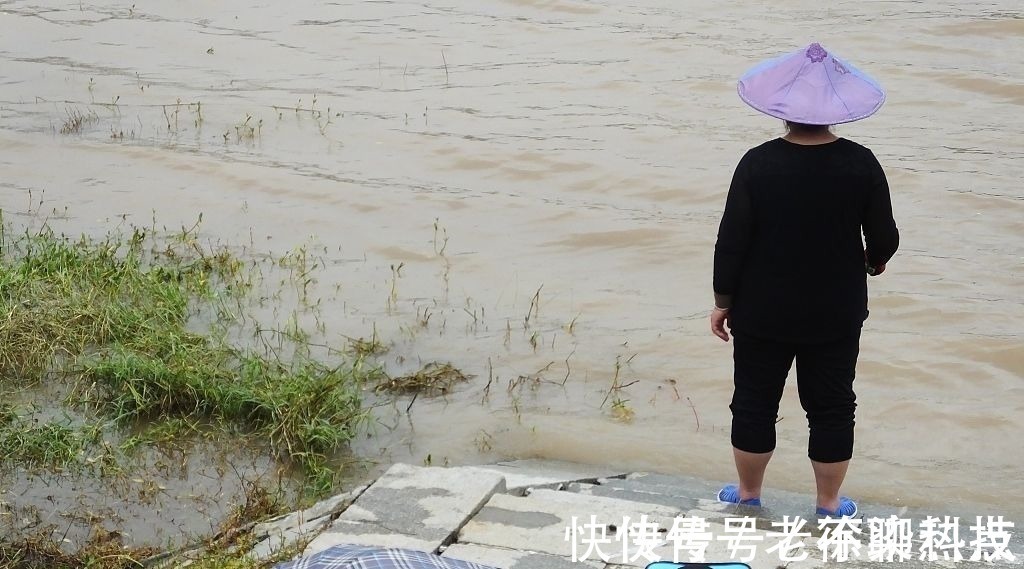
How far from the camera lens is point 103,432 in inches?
213

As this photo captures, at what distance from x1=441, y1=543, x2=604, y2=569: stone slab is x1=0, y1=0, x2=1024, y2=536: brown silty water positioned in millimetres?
1991

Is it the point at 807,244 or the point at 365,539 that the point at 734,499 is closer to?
the point at 807,244

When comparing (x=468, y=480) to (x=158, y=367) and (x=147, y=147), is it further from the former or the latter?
(x=147, y=147)

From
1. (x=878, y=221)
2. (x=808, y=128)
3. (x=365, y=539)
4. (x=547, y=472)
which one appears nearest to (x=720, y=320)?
(x=878, y=221)

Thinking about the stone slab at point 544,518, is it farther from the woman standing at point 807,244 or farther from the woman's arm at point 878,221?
the woman's arm at point 878,221

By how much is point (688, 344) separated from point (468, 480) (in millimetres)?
3016

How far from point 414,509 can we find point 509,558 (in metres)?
0.45

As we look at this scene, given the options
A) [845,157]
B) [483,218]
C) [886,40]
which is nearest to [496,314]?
[483,218]

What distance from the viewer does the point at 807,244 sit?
3744 mm

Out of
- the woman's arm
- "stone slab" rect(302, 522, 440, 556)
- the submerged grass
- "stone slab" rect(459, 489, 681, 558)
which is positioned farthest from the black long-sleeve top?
the submerged grass

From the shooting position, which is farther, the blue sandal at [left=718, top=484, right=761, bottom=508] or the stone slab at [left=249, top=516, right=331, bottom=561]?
the blue sandal at [left=718, top=484, right=761, bottom=508]

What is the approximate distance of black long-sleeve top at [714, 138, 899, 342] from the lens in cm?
368

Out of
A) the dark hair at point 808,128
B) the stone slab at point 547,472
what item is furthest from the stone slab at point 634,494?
the dark hair at point 808,128

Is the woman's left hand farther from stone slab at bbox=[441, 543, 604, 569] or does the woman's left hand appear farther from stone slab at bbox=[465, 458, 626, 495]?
stone slab at bbox=[441, 543, 604, 569]
